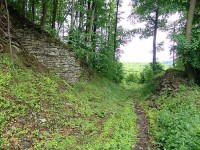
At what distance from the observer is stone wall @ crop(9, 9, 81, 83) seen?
925 cm

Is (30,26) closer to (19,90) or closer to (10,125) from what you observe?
(19,90)

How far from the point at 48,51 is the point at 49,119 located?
498cm

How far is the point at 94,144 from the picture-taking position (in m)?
5.18

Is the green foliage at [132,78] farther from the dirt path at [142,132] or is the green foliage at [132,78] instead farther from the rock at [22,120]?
the rock at [22,120]

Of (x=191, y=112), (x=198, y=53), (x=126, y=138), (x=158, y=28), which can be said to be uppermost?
(x=158, y=28)

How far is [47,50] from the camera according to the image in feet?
32.3

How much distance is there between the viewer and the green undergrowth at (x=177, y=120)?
15.8ft

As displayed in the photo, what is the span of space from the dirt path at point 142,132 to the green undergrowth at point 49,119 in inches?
8.3

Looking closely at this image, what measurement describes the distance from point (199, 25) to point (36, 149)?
11.0 metres

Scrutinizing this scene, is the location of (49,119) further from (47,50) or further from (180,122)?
(47,50)

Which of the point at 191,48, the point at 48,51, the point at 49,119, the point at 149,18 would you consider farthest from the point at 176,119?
the point at 149,18

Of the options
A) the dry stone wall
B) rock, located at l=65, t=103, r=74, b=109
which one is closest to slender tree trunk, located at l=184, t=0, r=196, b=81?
the dry stone wall

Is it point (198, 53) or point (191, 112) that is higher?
point (198, 53)

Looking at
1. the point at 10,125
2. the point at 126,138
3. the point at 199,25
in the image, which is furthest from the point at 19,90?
the point at 199,25
